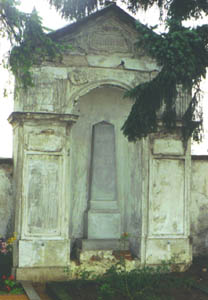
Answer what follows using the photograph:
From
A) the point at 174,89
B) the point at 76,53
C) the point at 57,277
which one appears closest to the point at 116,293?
the point at 57,277

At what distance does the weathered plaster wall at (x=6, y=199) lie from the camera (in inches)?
378

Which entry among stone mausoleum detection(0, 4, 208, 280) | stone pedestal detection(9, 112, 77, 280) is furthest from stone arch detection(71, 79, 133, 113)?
Result: stone pedestal detection(9, 112, 77, 280)

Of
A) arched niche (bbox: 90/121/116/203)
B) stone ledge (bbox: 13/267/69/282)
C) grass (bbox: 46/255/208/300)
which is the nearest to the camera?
grass (bbox: 46/255/208/300)

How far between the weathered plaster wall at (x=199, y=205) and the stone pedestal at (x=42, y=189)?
9.76 feet

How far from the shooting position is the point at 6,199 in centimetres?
964

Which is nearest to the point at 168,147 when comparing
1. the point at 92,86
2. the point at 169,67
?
the point at 92,86

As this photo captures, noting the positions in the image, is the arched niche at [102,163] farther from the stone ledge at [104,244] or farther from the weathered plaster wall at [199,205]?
the weathered plaster wall at [199,205]

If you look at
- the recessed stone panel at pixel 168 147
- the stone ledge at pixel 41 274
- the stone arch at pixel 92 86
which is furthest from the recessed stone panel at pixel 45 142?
the stone ledge at pixel 41 274

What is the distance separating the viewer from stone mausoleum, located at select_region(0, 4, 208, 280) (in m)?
8.95

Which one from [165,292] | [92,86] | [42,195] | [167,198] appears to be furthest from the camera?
[167,198]

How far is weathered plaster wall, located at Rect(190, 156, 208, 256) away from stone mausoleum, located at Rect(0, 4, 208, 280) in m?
0.02

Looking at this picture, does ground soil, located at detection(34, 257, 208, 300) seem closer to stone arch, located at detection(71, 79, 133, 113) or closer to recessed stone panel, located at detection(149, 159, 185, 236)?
recessed stone panel, located at detection(149, 159, 185, 236)

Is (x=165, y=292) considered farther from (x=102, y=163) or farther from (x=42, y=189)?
(x=102, y=163)

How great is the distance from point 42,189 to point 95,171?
1.43 meters
